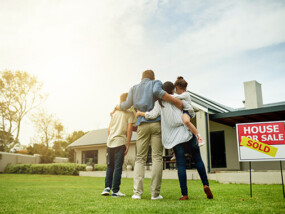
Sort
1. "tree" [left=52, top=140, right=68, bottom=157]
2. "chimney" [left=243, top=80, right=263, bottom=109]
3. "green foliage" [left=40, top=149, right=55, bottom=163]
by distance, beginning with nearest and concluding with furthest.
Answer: "chimney" [left=243, top=80, right=263, bottom=109] → "green foliage" [left=40, top=149, right=55, bottom=163] → "tree" [left=52, top=140, right=68, bottom=157]

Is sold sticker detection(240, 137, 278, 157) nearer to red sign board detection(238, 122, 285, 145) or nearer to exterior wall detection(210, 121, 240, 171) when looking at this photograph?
red sign board detection(238, 122, 285, 145)

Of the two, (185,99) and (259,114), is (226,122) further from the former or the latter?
(185,99)

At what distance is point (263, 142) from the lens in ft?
13.4

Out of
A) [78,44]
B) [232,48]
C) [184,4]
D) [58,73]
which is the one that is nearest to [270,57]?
[232,48]

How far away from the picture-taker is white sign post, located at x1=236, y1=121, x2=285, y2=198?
156 inches

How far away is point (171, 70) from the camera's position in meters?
12.7

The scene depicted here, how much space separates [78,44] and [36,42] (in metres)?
1.94

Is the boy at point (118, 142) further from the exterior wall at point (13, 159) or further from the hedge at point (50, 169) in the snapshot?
the exterior wall at point (13, 159)

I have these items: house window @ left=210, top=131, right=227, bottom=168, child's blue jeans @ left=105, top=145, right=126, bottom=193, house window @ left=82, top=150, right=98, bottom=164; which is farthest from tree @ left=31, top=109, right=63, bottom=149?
child's blue jeans @ left=105, top=145, right=126, bottom=193

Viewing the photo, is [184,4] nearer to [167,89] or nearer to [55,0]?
[55,0]

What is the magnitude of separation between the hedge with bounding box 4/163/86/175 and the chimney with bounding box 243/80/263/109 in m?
12.8

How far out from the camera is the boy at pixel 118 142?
418 centimetres

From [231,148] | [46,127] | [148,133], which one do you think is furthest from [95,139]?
[148,133]

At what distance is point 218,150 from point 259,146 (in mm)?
10009
